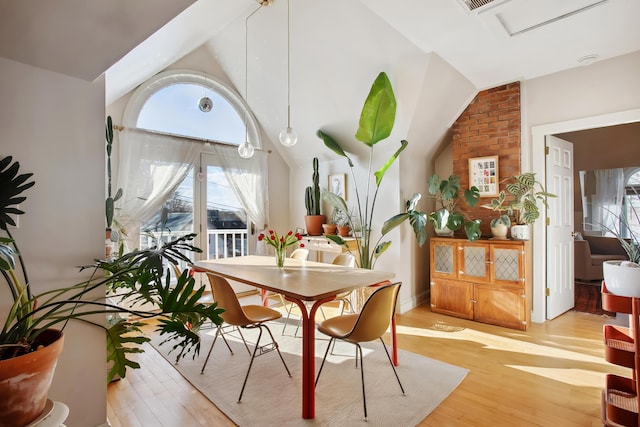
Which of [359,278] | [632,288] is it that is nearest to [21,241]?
[359,278]

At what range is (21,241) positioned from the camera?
1177mm

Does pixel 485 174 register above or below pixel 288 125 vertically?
below

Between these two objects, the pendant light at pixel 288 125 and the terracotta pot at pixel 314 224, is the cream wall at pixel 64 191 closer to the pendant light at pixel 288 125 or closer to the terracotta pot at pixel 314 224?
the pendant light at pixel 288 125

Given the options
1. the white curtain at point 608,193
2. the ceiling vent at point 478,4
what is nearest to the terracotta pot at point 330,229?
the ceiling vent at point 478,4

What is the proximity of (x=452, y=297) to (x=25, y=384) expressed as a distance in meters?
3.88

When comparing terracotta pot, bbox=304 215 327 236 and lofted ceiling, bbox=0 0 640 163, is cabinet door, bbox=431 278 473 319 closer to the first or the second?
terracotta pot, bbox=304 215 327 236

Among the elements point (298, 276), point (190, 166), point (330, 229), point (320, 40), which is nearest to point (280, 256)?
point (298, 276)

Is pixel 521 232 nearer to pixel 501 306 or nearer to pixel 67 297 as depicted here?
pixel 501 306

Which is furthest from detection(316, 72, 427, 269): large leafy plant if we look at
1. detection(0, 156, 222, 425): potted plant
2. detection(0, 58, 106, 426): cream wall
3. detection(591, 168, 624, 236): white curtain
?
detection(591, 168, 624, 236): white curtain

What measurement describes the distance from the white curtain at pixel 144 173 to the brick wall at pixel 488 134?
366cm

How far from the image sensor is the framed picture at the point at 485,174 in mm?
3793

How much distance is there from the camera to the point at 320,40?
3523 millimetres

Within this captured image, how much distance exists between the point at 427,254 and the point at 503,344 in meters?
1.72

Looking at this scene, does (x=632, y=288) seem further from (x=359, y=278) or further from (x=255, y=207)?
(x=255, y=207)
